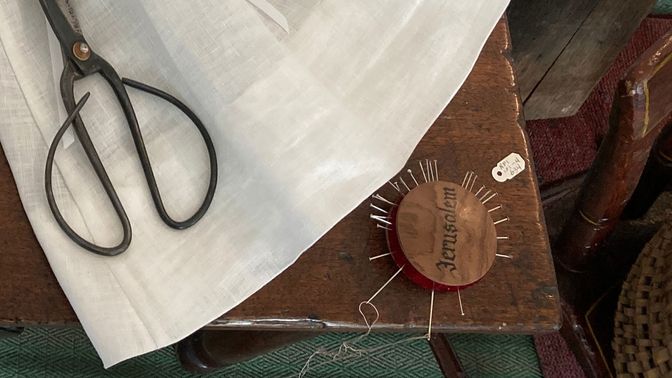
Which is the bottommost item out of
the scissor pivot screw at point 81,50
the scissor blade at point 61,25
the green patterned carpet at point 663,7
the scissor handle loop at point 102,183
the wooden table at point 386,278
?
the green patterned carpet at point 663,7

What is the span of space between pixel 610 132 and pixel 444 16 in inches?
6.3

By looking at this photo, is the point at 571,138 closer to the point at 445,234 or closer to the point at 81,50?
the point at 445,234

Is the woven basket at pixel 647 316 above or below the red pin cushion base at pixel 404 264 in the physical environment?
below

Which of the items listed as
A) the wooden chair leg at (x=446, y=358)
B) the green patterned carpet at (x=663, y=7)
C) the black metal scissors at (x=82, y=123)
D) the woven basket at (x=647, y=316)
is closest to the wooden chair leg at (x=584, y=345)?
the woven basket at (x=647, y=316)

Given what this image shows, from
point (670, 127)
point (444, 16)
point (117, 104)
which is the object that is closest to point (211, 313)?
point (117, 104)

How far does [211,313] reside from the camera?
45 cm

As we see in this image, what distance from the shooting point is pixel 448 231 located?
0.47m

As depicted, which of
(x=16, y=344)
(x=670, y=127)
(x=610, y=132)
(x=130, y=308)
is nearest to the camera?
(x=130, y=308)

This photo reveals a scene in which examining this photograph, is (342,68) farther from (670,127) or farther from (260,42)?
(670,127)

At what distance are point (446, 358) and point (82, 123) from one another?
59 centimetres

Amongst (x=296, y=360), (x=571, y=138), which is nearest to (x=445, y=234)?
(x=296, y=360)

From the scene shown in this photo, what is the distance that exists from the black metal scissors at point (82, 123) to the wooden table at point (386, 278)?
0.13ft

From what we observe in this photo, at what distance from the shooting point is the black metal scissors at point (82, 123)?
0.45m

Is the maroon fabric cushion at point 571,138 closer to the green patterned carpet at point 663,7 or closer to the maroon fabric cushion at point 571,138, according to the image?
the maroon fabric cushion at point 571,138
